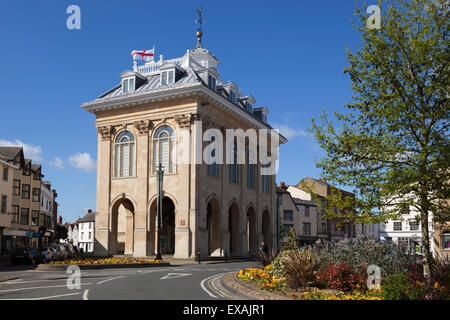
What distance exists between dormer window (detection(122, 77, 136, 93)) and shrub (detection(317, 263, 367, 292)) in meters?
34.4

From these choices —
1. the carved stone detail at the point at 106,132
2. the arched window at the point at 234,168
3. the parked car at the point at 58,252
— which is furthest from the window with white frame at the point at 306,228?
the parked car at the point at 58,252

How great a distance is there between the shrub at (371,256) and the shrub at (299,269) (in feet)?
3.18

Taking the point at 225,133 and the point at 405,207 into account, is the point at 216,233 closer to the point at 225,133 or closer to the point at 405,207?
the point at 225,133

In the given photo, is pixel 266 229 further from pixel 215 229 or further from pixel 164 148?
pixel 164 148

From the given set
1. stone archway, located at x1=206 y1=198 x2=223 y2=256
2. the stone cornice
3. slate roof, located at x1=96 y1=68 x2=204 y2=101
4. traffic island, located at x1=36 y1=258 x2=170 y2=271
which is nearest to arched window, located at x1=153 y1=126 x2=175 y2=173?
the stone cornice

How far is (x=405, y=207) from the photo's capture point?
1427 centimetres

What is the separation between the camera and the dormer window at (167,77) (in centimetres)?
4344

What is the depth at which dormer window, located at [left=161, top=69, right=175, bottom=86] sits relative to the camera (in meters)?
43.4

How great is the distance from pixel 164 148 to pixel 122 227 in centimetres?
1153

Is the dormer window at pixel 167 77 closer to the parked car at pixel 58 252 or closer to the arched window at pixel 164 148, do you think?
the arched window at pixel 164 148

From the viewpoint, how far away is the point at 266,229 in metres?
56.6

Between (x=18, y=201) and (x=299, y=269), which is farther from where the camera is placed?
(x=18, y=201)

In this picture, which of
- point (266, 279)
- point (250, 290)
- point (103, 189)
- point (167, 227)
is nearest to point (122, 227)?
point (167, 227)
